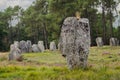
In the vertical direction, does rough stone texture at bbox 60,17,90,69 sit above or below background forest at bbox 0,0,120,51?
below

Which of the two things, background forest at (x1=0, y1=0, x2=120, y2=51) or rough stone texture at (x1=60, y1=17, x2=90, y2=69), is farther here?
background forest at (x1=0, y1=0, x2=120, y2=51)

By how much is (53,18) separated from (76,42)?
61.7 meters

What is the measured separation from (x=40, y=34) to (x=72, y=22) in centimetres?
8849

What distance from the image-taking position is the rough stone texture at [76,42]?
16391mm

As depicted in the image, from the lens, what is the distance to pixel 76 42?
1653 cm

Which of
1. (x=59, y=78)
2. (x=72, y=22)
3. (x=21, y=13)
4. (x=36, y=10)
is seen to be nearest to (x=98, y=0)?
(x=36, y=10)

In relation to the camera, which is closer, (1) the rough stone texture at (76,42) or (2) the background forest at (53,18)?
(1) the rough stone texture at (76,42)

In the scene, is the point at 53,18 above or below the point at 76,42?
above

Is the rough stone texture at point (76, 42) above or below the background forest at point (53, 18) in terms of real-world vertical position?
below

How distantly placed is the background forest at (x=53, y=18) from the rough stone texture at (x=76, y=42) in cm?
5188

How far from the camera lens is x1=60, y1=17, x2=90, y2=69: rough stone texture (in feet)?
53.8

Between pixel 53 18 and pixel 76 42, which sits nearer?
pixel 76 42

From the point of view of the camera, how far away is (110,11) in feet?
243

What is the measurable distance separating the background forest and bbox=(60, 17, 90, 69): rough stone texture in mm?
51881
